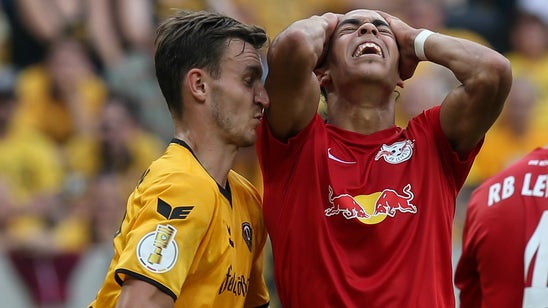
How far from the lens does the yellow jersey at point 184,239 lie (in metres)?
3.79

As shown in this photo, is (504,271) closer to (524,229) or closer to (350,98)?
(524,229)

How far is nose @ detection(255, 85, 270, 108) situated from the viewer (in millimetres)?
4285

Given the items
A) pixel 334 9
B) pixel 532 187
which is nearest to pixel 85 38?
pixel 334 9

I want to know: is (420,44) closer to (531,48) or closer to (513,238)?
(513,238)

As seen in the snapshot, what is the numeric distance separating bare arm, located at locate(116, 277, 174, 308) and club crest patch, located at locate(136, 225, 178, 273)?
6 centimetres

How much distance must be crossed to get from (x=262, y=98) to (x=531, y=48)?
5833mm

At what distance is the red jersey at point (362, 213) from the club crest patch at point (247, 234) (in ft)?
0.29

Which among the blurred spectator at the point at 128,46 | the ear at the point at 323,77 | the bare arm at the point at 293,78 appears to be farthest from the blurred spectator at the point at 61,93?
the bare arm at the point at 293,78

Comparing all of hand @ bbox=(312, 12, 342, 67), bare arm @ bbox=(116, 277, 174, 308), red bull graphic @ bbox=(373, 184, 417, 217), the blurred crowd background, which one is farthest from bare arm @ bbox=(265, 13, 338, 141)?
the blurred crowd background

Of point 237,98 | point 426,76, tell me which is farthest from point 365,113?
point 426,76

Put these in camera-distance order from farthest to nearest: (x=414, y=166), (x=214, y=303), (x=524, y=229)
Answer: (x=524, y=229) → (x=414, y=166) → (x=214, y=303)

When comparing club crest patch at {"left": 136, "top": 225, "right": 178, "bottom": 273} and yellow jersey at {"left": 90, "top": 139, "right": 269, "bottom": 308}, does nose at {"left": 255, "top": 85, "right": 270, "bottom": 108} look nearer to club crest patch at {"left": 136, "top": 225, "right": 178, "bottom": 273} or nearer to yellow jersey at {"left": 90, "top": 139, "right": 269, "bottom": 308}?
yellow jersey at {"left": 90, "top": 139, "right": 269, "bottom": 308}

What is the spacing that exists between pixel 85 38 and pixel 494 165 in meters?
3.72

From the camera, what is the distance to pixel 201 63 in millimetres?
4254
